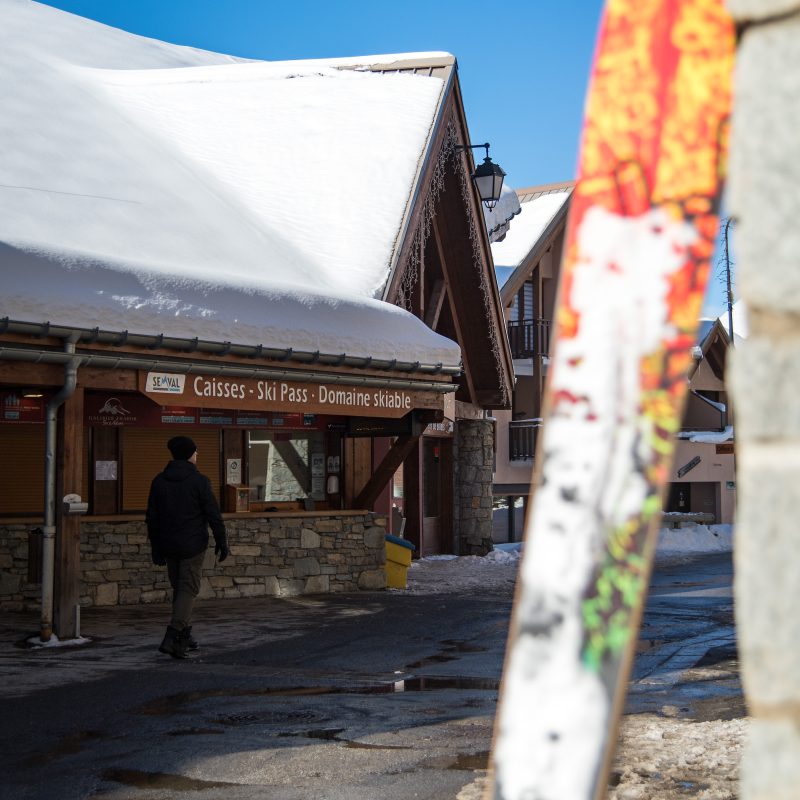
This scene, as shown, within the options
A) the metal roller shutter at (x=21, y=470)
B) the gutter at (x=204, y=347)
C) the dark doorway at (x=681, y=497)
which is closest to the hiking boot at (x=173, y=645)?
the gutter at (x=204, y=347)

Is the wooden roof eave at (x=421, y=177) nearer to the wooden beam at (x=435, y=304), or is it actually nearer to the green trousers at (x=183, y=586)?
the wooden beam at (x=435, y=304)

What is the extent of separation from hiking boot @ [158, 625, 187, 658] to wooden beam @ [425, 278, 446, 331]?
900 centimetres

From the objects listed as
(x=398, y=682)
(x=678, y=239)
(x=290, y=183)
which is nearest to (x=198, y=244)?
(x=290, y=183)

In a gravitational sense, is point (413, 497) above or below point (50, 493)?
below

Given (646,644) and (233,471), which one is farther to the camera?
(233,471)

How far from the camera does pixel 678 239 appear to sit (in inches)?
54.1

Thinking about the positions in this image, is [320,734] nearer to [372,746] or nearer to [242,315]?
[372,746]

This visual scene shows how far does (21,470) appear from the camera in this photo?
1062 centimetres

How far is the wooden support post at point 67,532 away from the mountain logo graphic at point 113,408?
1985 mm

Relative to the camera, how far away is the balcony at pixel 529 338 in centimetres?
2512

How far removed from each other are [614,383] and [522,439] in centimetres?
2336

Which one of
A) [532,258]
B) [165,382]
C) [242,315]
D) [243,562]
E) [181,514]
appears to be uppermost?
[532,258]

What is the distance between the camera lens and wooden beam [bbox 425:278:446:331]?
16.0m

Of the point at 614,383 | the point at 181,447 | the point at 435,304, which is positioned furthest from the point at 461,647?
the point at 435,304
